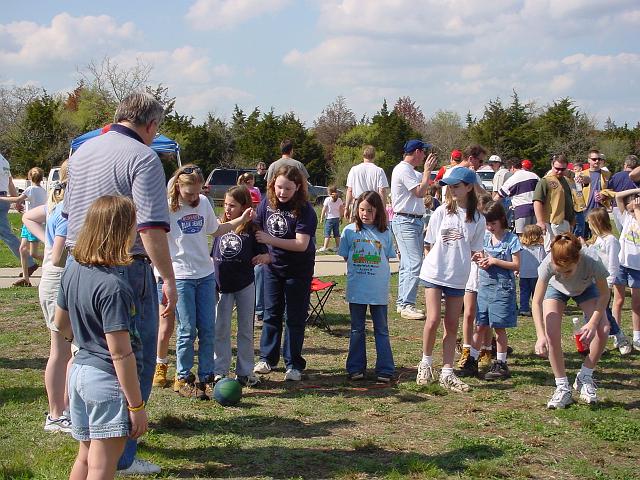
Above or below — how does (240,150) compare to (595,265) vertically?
above

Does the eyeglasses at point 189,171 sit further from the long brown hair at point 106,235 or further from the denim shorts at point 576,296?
the denim shorts at point 576,296

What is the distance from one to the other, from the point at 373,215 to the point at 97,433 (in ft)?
13.3

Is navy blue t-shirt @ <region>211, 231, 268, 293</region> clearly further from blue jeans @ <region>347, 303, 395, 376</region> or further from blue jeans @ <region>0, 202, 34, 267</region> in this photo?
blue jeans @ <region>0, 202, 34, 267</region>

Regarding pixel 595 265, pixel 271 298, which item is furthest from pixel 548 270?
pixel 271 298

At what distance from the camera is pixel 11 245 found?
39.3 feet

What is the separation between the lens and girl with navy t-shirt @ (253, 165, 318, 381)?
6719 millimetres

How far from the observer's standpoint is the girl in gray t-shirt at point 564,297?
19.5 ft

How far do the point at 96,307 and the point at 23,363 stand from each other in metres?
4.66

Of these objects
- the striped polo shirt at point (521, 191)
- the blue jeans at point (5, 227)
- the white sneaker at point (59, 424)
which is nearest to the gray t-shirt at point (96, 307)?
the white sneaker at point (59, 424)

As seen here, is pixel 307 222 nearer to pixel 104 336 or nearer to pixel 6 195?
pixel 104 336

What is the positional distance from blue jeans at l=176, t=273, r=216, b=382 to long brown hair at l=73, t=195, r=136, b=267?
8.73 ft

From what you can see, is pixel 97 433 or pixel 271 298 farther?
pixel 271 298

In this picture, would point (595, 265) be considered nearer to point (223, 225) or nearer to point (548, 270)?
point (548, 270)

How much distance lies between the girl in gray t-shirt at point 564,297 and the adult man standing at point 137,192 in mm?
3237
